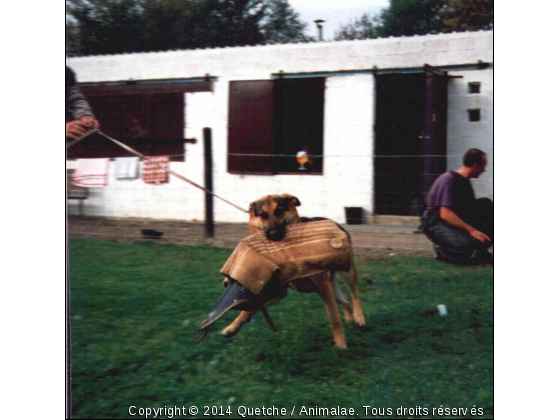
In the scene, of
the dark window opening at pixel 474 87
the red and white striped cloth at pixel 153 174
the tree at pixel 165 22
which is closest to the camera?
the tree at pixel 165 22

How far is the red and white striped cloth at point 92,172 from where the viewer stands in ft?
27.1

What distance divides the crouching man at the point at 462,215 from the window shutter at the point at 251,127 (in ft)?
10.5

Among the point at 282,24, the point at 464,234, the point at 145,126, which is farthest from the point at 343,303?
the point at 145,126

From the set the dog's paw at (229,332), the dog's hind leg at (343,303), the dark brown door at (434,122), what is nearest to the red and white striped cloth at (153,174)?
the dark brown door at (434,122)

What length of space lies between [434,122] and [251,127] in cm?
256

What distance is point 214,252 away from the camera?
7.38 metres

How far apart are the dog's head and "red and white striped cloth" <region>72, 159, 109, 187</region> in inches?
180

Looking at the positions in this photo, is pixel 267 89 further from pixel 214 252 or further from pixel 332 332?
pixel 332 332

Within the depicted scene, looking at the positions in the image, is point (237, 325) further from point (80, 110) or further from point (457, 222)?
point (457, 222)

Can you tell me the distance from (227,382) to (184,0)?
10.4 ft

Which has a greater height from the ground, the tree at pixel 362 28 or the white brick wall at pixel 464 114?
the tree at pixel 362 28

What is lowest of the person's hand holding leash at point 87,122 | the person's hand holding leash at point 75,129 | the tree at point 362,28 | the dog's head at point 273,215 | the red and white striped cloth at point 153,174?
the dog's head at point 273,215

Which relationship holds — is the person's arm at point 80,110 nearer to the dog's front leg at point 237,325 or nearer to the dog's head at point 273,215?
the dog's head at point 273,215

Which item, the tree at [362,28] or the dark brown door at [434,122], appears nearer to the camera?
the tree at [362,28]
